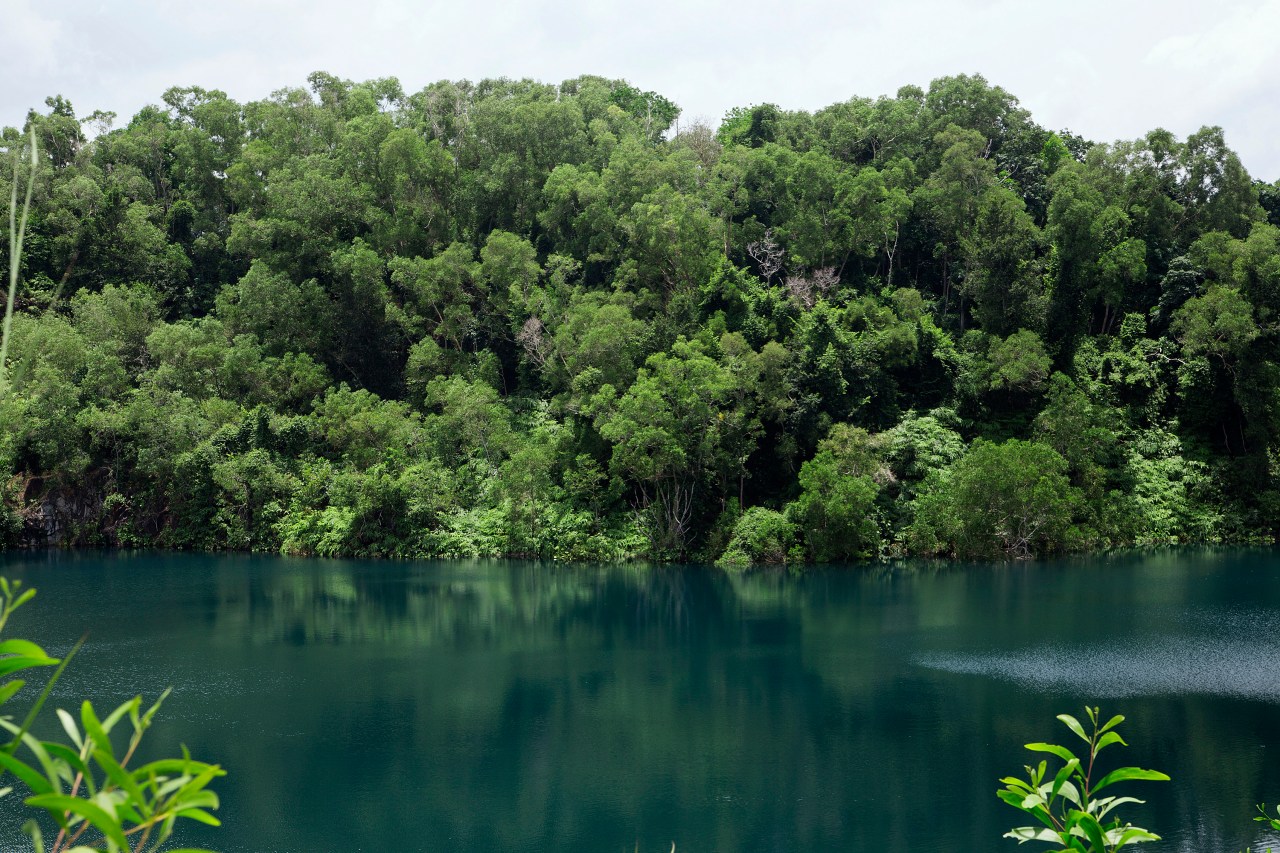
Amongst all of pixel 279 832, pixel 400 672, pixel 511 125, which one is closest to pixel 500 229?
pixel 511 125

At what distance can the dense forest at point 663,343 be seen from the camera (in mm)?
29703

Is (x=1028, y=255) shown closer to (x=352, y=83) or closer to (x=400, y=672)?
(x=400, y=672)

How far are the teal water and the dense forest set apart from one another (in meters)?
2.97

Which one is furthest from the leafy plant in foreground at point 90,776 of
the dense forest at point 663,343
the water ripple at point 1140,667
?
the dense forest at point 663,343

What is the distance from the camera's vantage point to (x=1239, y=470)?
3003 centimetres

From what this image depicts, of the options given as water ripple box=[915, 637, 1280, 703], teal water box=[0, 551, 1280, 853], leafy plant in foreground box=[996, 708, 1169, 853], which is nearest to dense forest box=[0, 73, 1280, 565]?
teal water box=[0, 551, 1280, 853]

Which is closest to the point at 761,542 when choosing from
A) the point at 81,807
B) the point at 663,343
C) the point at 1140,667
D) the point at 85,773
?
the point at 663,343

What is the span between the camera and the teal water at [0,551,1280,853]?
11.6m

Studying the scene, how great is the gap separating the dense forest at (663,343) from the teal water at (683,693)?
9.76 feet

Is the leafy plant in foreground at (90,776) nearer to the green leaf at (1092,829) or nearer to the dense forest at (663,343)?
the green leaf at (1092,829)

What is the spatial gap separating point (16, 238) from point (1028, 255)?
117 feet

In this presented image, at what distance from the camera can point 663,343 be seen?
32125 mm

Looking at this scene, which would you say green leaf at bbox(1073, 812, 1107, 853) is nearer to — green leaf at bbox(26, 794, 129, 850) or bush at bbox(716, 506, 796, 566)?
green leaf at bbox(26, 794, 129, 850)

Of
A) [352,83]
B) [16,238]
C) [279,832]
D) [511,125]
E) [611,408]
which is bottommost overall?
[279,832]
